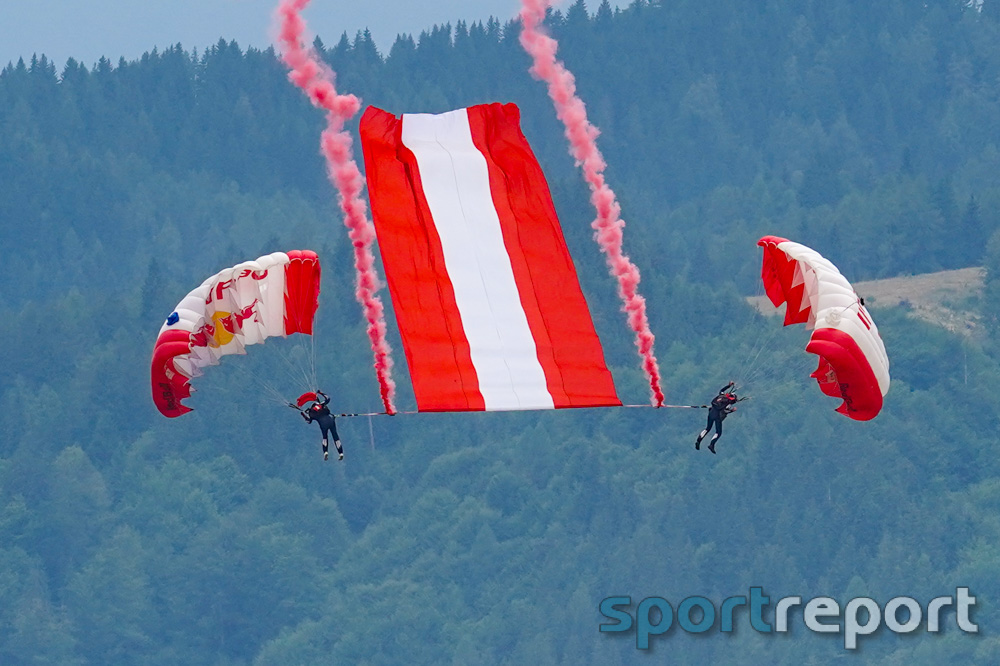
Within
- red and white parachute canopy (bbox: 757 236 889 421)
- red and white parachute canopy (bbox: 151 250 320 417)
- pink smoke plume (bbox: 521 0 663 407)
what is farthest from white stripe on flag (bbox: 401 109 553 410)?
red and white parachute canopy (bbox: 757 236 889 421)

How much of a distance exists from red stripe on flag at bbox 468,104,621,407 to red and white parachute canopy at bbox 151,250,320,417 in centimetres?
403

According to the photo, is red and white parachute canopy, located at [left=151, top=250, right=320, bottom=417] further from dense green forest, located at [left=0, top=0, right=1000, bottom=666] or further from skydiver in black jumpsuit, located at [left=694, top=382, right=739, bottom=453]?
dense green forest, located at [left=0, top=0, right=1000, bottom=666]

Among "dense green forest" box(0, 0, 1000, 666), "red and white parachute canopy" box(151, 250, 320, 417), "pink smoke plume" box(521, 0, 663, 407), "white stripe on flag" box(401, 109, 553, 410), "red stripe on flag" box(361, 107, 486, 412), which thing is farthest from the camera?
"dense green forest" box(0, 0, 1000, 666)

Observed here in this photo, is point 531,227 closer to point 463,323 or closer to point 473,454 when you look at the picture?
point 463,323

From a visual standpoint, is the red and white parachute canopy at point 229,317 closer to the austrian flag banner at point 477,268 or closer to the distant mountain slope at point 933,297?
the austrian flag banner at point 477,268

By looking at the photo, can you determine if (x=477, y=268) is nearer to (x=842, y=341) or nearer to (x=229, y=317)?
(x=229, y=317)

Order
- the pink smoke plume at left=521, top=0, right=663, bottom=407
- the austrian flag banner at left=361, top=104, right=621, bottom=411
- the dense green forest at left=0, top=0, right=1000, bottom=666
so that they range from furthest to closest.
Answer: the dense green forest at left=0, top=0, right=1000, bottom=666 < the pink smoke plume at left=521, top=0, right=663, bottom=407 < the austrian flag banner at left=361, top=104, right=621, bottom=411

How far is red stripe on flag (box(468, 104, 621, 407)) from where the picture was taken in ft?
179

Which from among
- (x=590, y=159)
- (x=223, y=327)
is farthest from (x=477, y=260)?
(x=223, y=327)

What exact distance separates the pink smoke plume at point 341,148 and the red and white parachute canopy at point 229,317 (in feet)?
3.60

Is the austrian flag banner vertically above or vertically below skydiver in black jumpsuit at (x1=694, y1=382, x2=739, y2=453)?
above

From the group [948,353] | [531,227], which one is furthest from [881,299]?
[531,227]

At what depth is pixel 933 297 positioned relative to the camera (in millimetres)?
190625

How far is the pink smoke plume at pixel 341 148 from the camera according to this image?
55.4 metres
